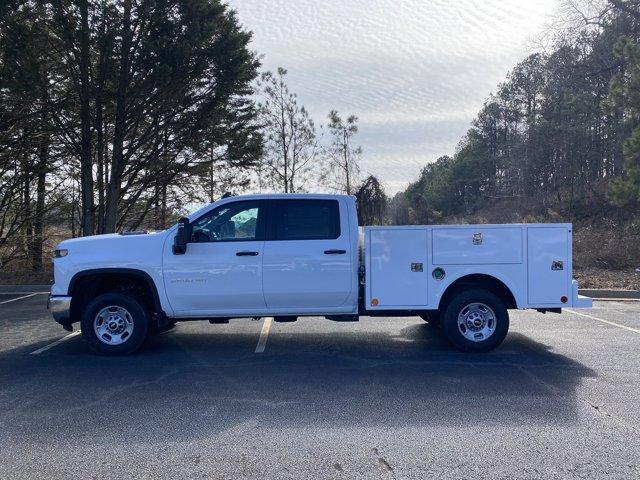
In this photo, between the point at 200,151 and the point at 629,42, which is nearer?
the point at 629,42

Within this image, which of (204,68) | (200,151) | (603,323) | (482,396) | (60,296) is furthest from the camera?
(200,151)

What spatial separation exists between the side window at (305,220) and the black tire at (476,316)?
5.92 feet

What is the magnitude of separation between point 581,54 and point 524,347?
30.4 meters

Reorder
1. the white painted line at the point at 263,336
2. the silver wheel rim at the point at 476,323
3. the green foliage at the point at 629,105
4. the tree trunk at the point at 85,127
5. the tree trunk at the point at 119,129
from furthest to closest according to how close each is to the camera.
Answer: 1. the green foliage at the point at 629,105
2. the tree trunk at the point at 119,129
3. the tree trunk at the point at 85,127
4. the white painted line at the point at 263,336
5. the silver wheel rim at the point at 476,323

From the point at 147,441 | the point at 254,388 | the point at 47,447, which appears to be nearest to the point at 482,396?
the point at 254,388

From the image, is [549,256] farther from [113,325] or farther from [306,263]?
[113,325]

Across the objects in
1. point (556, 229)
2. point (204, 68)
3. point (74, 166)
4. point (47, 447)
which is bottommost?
point (47, 447)

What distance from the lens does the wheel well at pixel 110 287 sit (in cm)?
750

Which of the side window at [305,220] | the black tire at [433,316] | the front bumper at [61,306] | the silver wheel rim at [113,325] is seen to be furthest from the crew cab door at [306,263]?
the front bumper at [61,306]

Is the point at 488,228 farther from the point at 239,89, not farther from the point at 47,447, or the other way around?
the point at 239,89

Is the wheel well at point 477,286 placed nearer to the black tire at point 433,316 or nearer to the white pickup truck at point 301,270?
the white pickup truck at point 301,270

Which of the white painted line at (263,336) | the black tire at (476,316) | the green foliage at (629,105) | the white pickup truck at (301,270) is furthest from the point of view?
the green foliage at (629,105)

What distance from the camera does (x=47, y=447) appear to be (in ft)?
15.2

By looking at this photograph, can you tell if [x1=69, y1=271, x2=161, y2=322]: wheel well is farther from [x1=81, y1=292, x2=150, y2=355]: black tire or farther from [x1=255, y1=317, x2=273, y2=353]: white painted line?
[x1=255, y1=317, x2=273, y2=353]: white painted line
